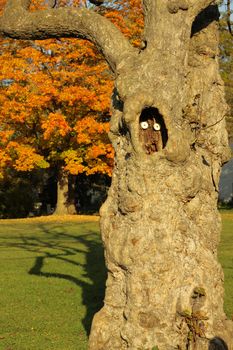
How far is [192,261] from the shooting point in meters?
7.55

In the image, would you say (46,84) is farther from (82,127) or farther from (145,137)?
(145,137)

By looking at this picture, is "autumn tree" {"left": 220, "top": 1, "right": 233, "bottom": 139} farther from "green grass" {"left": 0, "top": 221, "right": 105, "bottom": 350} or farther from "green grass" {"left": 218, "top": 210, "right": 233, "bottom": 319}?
"green grass" {"left": 0, "top": 221, "right": 105, "bottom": 350}

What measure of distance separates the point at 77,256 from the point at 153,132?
39.0ft

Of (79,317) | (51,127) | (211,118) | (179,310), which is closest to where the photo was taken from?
(179,310)

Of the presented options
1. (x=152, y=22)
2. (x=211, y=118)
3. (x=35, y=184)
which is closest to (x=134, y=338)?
(x=211, y=118)

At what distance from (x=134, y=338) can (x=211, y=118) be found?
3.04m

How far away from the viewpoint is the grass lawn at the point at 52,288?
9.70 m

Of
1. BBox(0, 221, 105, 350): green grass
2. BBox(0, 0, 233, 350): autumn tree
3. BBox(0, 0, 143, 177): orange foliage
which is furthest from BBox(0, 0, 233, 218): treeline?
BBox(0, 0, 233, 350): autumn tree

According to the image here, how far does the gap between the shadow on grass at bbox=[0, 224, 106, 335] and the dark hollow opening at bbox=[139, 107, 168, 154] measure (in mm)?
3724

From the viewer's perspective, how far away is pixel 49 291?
43.7 ft

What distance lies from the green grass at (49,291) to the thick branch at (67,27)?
4273mm

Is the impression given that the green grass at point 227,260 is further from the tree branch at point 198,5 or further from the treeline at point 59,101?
the treeline at point 59,101

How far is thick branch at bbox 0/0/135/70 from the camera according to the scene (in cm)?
811

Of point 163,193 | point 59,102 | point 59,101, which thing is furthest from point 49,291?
point 59,102
